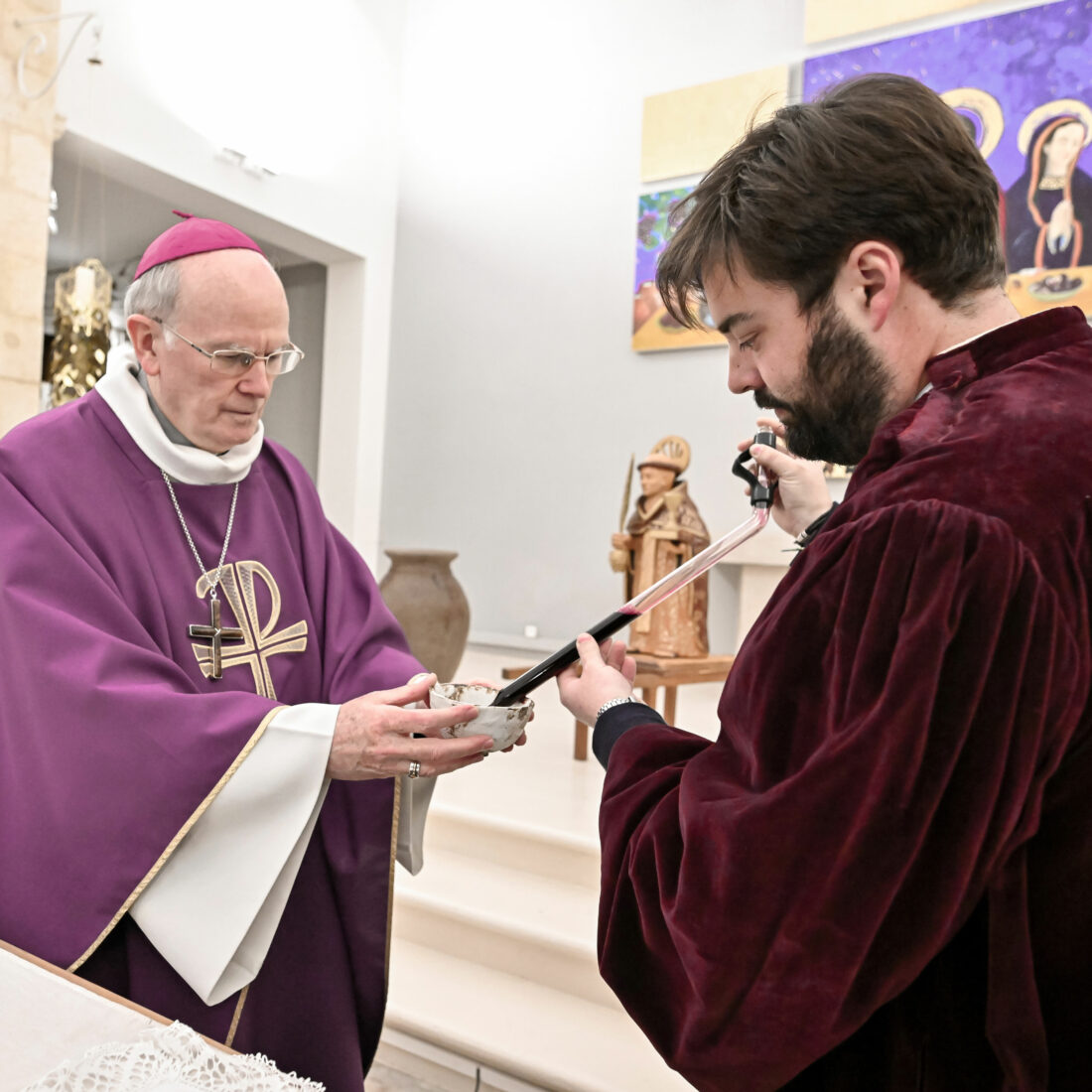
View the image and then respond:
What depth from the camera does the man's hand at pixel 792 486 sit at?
2006mm

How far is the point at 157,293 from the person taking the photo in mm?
2000

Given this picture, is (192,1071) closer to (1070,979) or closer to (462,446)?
(1070,979)

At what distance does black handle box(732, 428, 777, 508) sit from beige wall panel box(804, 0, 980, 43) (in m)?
5.74

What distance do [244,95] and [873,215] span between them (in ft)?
24.7

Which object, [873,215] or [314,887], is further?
[314,887]

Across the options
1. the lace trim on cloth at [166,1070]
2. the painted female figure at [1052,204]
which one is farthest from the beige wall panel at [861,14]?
the lace trim on cloth at [166,1070]

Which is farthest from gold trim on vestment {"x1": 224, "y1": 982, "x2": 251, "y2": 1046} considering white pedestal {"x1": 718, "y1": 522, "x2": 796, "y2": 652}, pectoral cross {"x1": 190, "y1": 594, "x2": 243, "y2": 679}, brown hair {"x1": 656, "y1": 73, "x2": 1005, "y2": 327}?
white pedestal {"x1": 718, "y1": 522, "x2": 796, "y2": 652}

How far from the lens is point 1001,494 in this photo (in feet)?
3.15

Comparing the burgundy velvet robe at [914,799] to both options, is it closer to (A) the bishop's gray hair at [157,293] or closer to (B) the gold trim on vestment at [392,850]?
(B) the gold trim on vestment at [392,850]

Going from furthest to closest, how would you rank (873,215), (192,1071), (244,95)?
1. (244,95)
2. (192,1071)
3. (873,215)

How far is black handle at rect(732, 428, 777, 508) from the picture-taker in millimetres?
1783

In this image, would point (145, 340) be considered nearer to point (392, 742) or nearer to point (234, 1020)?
point (392, 742)

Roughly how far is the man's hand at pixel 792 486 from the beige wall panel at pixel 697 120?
19.1 feet

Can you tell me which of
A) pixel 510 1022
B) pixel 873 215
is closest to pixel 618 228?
pixel 510 1022
